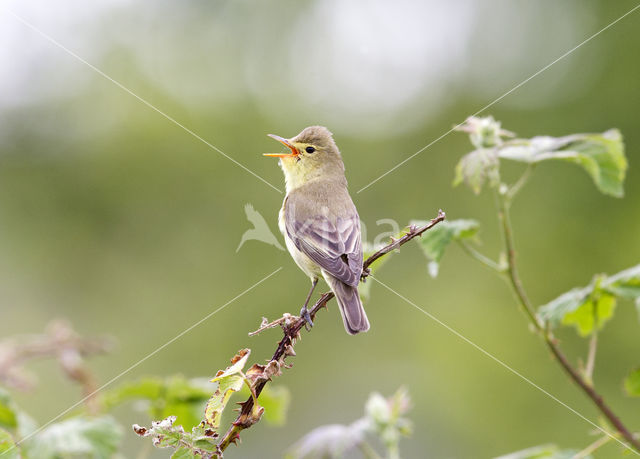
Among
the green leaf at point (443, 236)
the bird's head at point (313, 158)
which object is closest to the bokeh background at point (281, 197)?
the bird's head at point (313, 158)

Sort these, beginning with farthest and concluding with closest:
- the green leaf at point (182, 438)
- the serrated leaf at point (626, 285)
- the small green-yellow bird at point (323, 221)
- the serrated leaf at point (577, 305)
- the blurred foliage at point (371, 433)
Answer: the small green-yellow bird at point (323, 221), the blurred foliage at point (371, 433), the serrated leaf at point (577, 305), the serrated leaf at point (626, 285), the green leaf at point (182, 438)

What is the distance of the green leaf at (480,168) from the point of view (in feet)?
6.78

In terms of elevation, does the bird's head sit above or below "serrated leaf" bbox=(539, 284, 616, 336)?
above

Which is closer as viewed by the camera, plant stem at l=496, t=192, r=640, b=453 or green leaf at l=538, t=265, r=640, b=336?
plant stem at l=496, t=192, r=640, b=453

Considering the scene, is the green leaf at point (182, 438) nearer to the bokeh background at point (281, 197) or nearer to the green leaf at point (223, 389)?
the green leaf at point (223, 389)

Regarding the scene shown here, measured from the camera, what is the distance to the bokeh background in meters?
6.09

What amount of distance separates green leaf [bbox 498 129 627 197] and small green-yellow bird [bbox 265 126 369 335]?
2.33 feet

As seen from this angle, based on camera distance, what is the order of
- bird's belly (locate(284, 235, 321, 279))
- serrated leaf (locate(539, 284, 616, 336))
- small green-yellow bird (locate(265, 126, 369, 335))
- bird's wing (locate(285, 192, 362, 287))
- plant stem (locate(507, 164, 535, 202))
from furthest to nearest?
1. bird's belly (locate(284, 235, 321, 279))
2. bird's wing (locate(285, 192, 362, 287))
3. small green-yellow bird (locate(265, 126, 369, 335))
4. plant stem (locate(507, 164, 535, 202))
5. serrated leaf (locate(539, 284, 616, 336))

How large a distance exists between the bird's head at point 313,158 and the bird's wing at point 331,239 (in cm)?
31

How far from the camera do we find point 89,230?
24.9ft

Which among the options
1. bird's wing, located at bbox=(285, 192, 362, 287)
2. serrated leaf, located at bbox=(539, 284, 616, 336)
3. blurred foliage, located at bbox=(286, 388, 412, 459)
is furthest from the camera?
bird's wing, located at bbox=(285, 192, 362, 287)

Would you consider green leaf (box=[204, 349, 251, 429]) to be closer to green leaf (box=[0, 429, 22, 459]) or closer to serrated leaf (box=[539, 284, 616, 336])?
green leaf (box=[0, 429, 22, 459])

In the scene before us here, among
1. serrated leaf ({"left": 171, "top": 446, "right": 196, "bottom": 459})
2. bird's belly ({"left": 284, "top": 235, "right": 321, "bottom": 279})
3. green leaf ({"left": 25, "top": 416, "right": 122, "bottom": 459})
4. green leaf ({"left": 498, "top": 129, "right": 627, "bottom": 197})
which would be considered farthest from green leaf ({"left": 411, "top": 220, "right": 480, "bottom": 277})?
serrated leaf ({"left": 171, "top": 446, "right": 196, "bottom": 459})

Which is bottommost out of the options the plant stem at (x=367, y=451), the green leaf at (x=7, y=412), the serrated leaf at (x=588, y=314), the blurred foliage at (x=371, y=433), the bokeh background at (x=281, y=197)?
the plant stem at (x=367, y=451)
